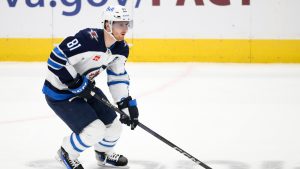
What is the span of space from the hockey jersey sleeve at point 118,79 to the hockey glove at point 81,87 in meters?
0.23

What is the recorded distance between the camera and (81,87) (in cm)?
317

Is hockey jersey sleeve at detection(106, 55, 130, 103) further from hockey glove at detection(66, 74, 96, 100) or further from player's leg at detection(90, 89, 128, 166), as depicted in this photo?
hockey glove at detection(66, 74, 96, 100)

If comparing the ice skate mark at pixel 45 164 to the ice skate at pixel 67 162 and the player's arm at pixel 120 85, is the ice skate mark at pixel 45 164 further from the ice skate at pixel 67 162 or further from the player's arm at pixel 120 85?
the player's arm at pixel 120 85

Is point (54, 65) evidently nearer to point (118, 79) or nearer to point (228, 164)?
point (118, 79)

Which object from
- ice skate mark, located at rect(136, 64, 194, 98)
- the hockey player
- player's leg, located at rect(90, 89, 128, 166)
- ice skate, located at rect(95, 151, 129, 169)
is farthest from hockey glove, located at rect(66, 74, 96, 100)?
ice skate mark, located at rect(136, 64, 194, 98)

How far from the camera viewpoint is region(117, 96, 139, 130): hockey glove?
330cm

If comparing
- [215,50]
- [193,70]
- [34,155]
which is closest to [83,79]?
[34,155]

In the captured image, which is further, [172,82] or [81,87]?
[172,82]

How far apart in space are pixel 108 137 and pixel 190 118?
1.60 meters

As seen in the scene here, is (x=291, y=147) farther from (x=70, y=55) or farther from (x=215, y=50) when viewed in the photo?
(x=215, y=50)

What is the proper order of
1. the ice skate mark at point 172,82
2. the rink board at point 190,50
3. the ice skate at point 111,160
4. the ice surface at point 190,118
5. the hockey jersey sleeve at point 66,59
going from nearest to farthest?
the hockey jersey sleeve at point 66,59, the ice skate at point 111,160, the ice surface at point 190,118, the ice skate mark at point 172,82, the rink board at point 190,50

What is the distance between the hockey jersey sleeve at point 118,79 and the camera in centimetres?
340

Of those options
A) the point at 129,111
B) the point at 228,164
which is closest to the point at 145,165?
the point at 129,111

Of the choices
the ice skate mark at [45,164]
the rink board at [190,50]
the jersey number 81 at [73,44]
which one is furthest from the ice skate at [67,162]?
the rink board at [190,50]
